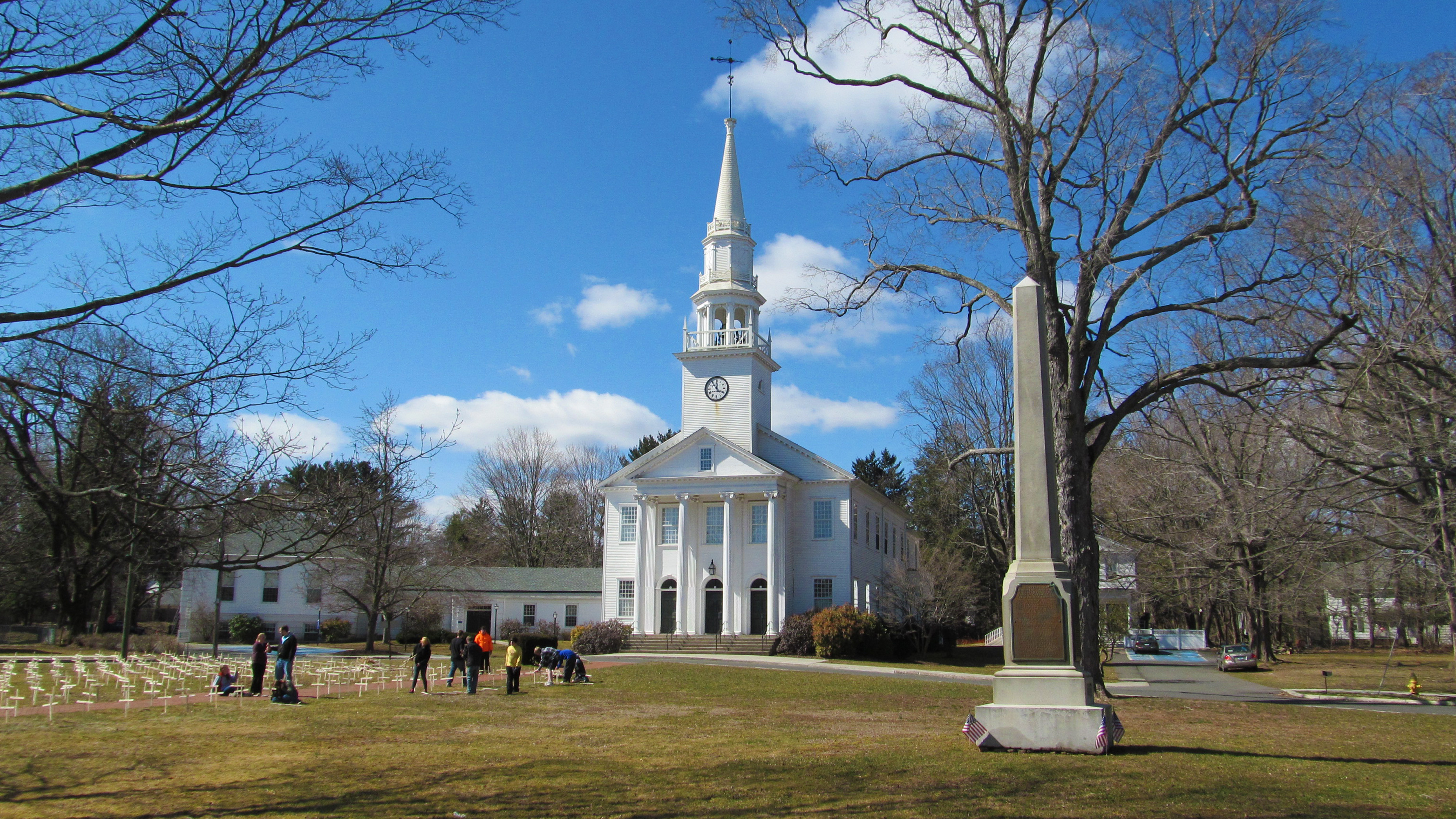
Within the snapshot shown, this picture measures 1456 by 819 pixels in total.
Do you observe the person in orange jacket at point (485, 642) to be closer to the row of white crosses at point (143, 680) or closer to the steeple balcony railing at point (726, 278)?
the row of white crosses at point (143, 680)

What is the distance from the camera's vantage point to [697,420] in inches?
1874

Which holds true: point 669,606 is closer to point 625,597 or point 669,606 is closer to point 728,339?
point 625,597

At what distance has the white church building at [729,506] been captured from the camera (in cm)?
4453

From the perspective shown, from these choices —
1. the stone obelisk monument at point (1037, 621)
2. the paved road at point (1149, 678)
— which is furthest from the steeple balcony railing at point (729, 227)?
the stone obelisk monument at point (1037, 621)

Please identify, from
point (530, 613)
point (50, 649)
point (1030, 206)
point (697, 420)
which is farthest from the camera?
point (530, 613)

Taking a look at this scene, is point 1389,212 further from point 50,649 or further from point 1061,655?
point 50,649

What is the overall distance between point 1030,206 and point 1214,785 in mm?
14152

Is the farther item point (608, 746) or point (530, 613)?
point (530, 613)

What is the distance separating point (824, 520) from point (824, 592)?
3366 mm

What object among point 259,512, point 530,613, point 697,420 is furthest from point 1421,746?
point 530,613

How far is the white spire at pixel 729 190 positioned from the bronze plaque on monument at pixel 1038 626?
38.1 meters

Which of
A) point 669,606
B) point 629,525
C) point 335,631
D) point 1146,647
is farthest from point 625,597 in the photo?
point 1146,647

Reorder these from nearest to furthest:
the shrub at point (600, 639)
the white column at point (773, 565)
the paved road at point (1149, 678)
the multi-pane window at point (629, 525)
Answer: the paved road at point (1149, 678) → the shrub at point (600, 639) → the white column at point (773, 565) → the multi-pane window at point (629, 525)

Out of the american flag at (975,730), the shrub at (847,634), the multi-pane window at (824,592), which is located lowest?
the shrub at (847,634)
